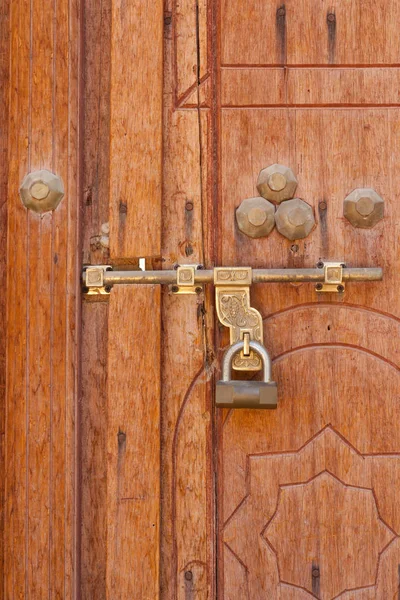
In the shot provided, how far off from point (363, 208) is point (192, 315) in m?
0.43

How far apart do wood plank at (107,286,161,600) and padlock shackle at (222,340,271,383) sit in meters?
0.15

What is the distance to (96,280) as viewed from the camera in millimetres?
1738

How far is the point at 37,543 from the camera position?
1.68 metres

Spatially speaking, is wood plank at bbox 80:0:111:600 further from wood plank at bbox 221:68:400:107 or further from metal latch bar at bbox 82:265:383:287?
wood plank at bbox 221:68:400:107

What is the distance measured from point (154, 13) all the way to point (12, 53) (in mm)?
320

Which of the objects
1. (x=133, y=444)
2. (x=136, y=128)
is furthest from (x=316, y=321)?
(x=136, y=128)

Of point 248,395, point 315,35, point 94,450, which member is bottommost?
point 94,450

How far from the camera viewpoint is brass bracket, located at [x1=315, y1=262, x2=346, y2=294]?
1.70 m

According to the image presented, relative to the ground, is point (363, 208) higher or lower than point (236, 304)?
higher

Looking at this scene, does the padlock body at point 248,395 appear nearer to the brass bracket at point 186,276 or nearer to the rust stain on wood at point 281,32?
the brass bracket at point 186,276

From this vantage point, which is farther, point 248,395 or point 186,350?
point 186,350

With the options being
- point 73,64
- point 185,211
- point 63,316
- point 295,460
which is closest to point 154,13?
point 73,64

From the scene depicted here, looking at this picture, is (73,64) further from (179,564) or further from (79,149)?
(179,564)

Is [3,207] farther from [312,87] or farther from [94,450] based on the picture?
[312,87]
